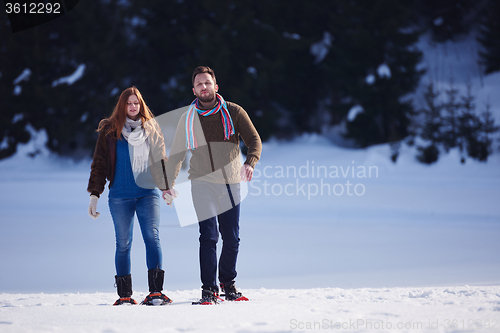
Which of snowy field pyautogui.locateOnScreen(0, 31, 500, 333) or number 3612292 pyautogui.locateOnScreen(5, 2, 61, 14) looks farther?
number 3612292 pyautogui.locateOnScreen(5, 2, 61, 14)

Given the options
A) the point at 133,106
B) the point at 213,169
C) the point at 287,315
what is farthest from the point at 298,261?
the point at 133,106

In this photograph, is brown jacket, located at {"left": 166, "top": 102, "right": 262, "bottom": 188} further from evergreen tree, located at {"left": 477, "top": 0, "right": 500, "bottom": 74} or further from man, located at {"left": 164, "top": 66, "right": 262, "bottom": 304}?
evergreen tree, located at {"left": 477, "top": 0, "right": 500, "bottom": 74}

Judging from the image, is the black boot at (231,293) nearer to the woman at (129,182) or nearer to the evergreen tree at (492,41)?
the woman at (129,182)

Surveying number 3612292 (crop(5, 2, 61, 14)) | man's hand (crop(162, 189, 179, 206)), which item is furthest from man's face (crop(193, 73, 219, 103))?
number 3612292 (crop(5, 2, 61, 14))

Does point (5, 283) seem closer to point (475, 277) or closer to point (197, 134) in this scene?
point (197, 134)

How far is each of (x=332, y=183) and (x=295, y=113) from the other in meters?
10.2

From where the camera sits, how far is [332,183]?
13406 mm

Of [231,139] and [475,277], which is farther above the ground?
[231,139]

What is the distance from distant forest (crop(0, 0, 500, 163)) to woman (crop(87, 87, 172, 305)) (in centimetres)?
1720

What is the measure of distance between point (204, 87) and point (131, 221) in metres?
1.00

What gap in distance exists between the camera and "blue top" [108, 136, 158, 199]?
3.35m

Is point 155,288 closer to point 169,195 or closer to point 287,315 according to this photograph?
point 169,195

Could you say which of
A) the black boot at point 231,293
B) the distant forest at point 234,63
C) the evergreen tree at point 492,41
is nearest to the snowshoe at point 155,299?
the black boot at point 231,293

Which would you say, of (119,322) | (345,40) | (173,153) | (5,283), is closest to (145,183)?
(173,153)
